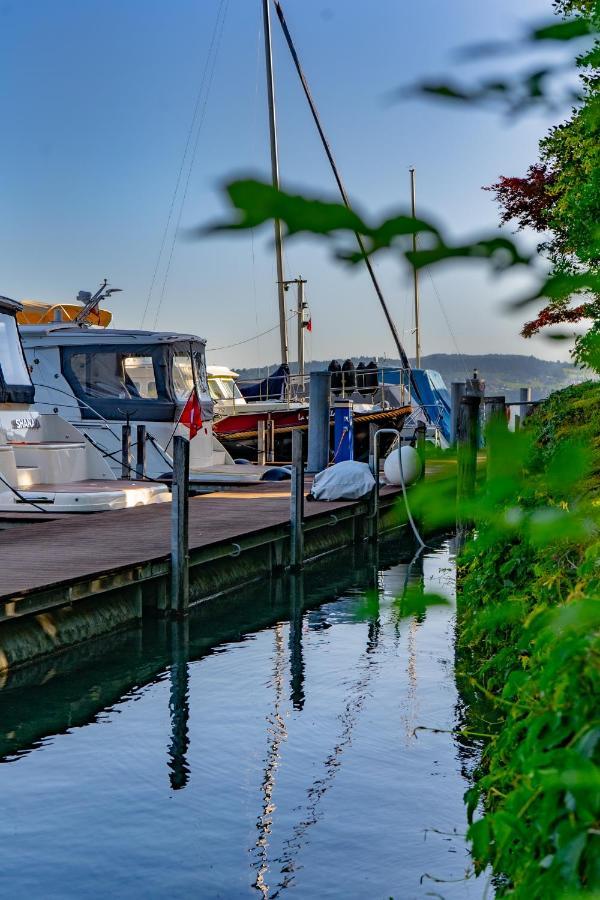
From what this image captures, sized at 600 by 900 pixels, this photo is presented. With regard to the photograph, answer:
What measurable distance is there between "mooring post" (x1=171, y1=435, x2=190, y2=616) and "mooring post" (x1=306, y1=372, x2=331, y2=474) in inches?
498

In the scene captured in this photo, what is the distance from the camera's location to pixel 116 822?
286 inches

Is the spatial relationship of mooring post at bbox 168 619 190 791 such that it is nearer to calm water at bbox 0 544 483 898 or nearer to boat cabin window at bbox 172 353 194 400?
calm water at bbox 0 544 483 898

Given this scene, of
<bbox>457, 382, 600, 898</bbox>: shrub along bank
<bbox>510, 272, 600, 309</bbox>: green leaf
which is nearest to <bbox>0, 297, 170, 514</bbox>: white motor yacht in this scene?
<bbox>457, 382, 600, 898</bbox>: shrub along bank

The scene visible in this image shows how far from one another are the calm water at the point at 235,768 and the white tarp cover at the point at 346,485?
783cm

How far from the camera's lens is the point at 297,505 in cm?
1738

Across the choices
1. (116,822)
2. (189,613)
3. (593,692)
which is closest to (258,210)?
(593,692)

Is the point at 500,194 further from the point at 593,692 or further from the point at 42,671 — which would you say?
the point at 593,692

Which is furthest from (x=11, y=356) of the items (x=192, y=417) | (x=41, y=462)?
(x=192, y=417)

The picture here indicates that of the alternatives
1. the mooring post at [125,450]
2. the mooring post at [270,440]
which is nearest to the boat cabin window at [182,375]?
the mooring post at [125,450]

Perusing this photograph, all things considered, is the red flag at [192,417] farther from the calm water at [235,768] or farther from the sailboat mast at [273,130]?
the sailboat mast at [273,130]

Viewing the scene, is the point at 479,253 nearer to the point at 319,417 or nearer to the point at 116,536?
the point at 116,536

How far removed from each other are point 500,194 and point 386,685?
58.3 ft

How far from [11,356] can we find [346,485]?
6439 mm

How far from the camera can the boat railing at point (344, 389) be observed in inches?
1280
